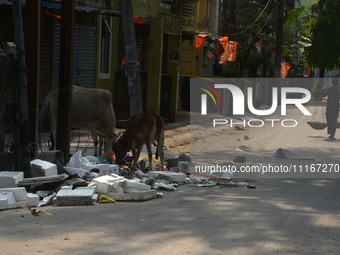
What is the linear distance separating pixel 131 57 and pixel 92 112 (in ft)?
8.76

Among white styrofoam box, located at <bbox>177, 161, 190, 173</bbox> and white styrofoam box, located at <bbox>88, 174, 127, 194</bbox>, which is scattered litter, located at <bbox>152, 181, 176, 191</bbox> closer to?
white styrofoam box, located at <bbox>88, 174, 127, 194</bbox>

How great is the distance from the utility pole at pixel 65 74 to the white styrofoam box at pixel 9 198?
9.63ft

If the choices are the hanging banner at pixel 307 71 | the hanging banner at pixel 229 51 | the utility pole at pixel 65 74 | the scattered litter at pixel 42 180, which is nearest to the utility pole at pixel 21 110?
the scattered litter at pixel 42 180

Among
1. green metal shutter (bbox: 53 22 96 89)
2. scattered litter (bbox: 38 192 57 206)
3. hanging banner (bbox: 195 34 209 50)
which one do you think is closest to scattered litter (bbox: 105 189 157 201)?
scattered litter (bbox: 38 192 57 206)

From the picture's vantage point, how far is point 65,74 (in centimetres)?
1205

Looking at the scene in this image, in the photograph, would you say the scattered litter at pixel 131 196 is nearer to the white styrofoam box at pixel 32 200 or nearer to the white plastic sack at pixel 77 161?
the white styrofoam box at pixel 32 200

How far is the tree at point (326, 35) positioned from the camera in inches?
1508

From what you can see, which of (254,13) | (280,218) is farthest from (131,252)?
(254,13)

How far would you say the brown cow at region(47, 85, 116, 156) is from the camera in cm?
1400

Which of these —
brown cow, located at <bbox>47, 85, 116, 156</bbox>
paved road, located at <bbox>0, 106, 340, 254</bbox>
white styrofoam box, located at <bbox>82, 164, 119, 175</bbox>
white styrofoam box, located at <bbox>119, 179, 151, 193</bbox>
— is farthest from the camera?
brown cow, located at <bbox>47, 85, 116, 156</bbox>

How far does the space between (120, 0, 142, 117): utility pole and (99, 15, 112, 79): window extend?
5.68m

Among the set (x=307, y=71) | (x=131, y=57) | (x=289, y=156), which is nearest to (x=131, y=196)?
(x=289, y=156)

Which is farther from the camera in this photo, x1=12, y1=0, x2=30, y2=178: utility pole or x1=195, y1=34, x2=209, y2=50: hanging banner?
x1=195, y1=34, x2=209, y2=50: hanging banner

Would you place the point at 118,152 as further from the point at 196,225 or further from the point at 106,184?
the point at 196,225
